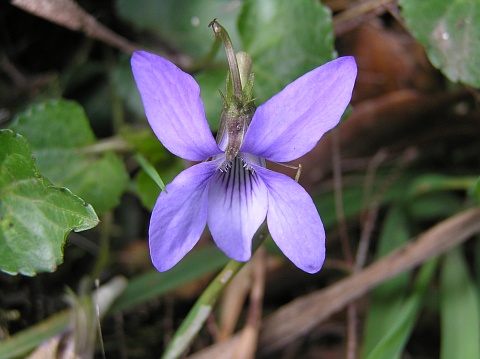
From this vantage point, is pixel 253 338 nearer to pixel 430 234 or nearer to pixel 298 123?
pixel 430 234

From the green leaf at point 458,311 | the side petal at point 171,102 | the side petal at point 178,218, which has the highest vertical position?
the side petal at point 171,102

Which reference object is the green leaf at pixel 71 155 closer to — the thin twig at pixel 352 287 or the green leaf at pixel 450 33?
the thin twig at pixel 352 287

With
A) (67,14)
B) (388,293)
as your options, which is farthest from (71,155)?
(388,293)

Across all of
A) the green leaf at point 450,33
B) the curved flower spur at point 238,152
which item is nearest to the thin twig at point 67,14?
the curved flower spur at point 238,152

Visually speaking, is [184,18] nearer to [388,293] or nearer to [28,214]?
[28,214]

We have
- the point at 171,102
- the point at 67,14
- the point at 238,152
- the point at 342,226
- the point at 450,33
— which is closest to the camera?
the point at 171,102

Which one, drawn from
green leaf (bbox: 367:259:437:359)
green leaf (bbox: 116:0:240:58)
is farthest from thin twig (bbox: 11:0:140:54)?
green leaf (bbox: 367:259:437:359)
